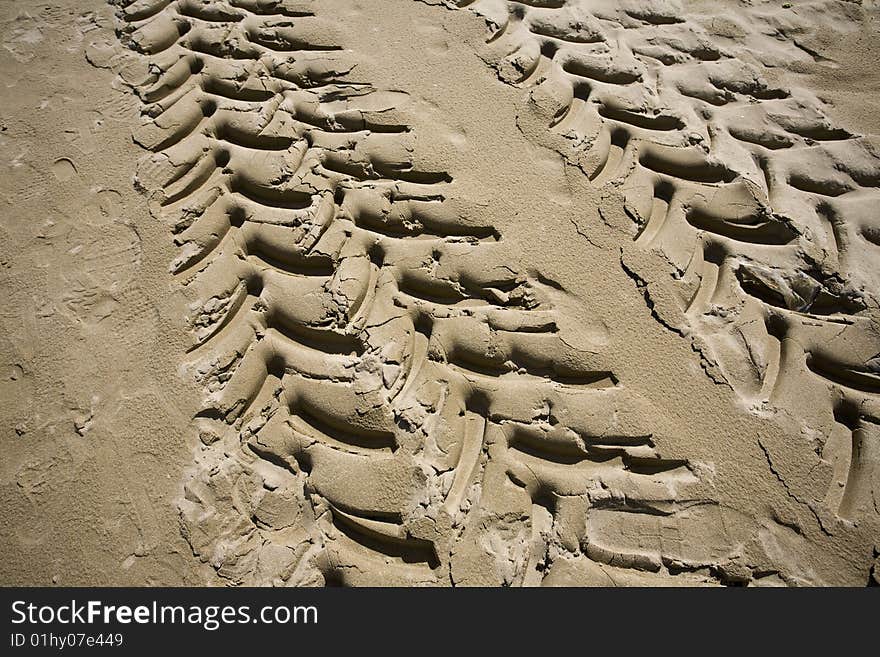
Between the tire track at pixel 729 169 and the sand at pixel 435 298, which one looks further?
the tire track at pixel 729 169

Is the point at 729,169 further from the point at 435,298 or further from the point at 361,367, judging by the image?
the point at 361,367

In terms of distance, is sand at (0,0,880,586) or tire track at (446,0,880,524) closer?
sand at (0,0,880,586)

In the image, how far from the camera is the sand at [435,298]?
1477mm

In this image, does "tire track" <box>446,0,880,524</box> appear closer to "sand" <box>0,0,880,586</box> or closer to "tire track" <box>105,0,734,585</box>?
"sand" <box>0,0,880,586</box>

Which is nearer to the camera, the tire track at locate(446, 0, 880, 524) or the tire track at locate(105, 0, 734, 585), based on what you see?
the tire track at locate(105, 0, 734, 585)

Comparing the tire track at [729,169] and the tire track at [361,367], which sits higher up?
the tire track at [729,169]

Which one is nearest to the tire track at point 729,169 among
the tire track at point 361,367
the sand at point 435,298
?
the sand at point 435,298

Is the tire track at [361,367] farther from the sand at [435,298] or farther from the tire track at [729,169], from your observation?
the tire track at [729,169]

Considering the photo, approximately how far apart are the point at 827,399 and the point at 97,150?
7.61ft

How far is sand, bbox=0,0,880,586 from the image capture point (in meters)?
1.48

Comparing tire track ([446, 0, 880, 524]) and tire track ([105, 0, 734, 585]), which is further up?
tire track ([446, 0, 880, 524])

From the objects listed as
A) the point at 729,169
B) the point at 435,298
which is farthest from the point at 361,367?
the point at 729,169

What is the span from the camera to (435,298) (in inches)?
67.6

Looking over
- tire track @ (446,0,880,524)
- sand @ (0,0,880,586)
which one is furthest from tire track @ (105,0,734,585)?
tire track @ (446,0,880,524)
